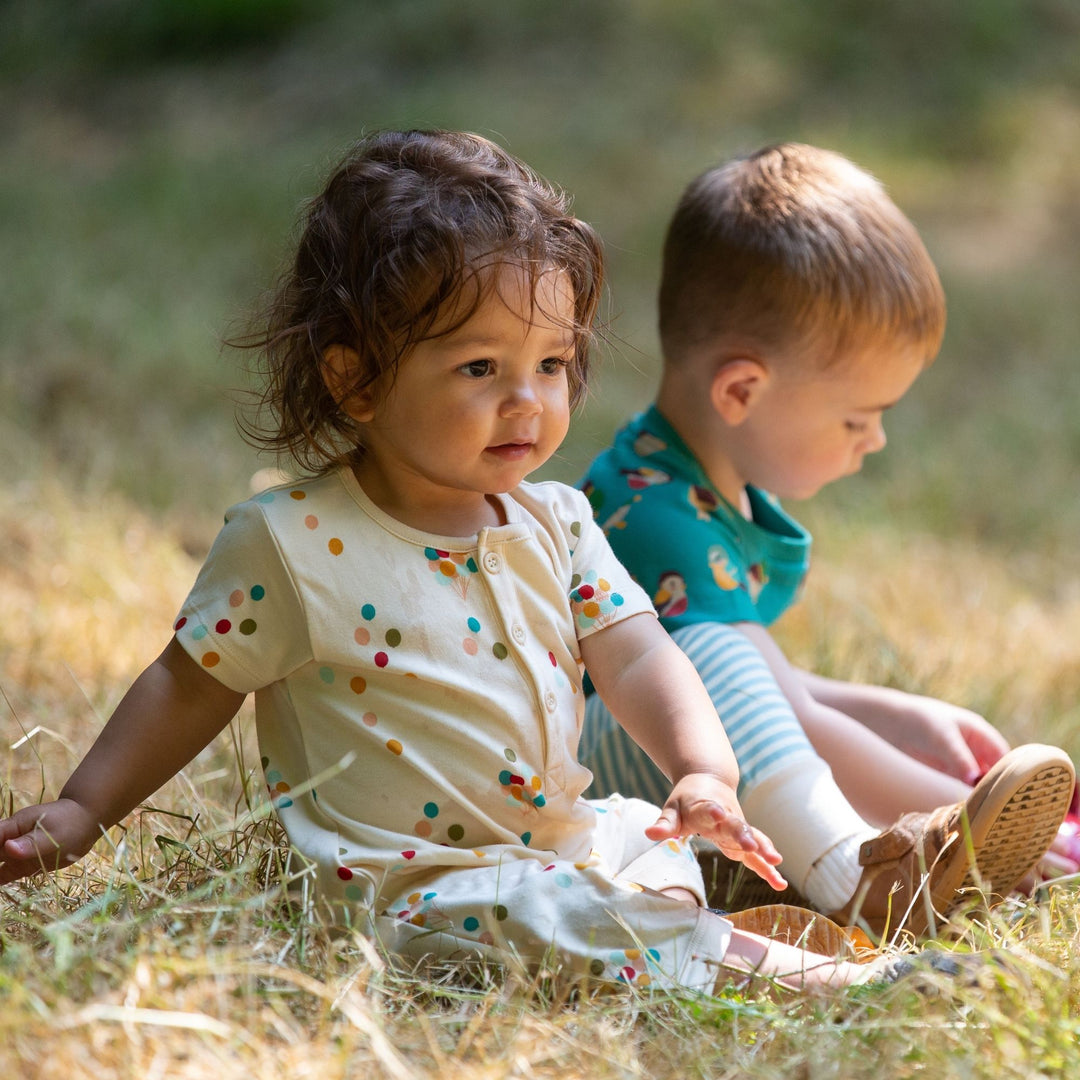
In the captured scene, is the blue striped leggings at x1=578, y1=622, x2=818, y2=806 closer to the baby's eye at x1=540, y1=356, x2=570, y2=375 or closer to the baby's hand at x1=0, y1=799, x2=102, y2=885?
the baby's eye at x1=540, y1=356, x2=570, y2=375

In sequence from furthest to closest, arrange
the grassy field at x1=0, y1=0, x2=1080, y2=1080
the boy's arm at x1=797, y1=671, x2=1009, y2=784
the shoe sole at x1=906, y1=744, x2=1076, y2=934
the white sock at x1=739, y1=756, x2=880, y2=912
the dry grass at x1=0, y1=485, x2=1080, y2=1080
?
the boy's arm at x1=797, y1=671, x2=1009, y2=784 < the white sock at x1=739, y1=756, x2=880, y2=912 < the shoe sole at x1=906, y1=744, x2=1076, y2=934 < the grassy field at x1=0, y1=0, x2=1080, y2=1080 < the dry grass at x1=0, y1=485, x2=1080, y2=1080

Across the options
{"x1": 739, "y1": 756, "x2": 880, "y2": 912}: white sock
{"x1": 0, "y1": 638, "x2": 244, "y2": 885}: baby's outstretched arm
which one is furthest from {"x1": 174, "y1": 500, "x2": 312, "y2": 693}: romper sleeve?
{"x1": 739, "y1": 756, "x2": 880, "y2": 912}: white sock

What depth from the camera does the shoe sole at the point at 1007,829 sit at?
1.53 m

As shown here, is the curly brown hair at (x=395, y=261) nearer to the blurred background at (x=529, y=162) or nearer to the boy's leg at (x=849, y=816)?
the blurred background at (x=529, y=162)

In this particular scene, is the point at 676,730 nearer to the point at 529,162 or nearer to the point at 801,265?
the point at 801,265

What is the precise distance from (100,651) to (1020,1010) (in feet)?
5.33

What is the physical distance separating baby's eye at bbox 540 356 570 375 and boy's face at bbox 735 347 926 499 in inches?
28.4

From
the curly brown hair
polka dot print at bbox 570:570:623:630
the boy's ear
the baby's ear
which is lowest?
polka dot print at bbox 570:570:623:630

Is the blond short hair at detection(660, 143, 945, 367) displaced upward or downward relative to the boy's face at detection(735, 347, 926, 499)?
upward

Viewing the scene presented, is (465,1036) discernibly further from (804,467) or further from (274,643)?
(804,467)

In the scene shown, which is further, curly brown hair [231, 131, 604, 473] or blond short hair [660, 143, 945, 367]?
blond short hair [660, 143, 945, 367]

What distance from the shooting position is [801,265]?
2.08 metres

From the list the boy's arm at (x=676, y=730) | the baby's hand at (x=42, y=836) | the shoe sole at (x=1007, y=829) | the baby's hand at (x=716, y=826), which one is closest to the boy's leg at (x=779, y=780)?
the shoe sole at (x=1007, y=829)

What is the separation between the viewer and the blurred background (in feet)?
10.6
